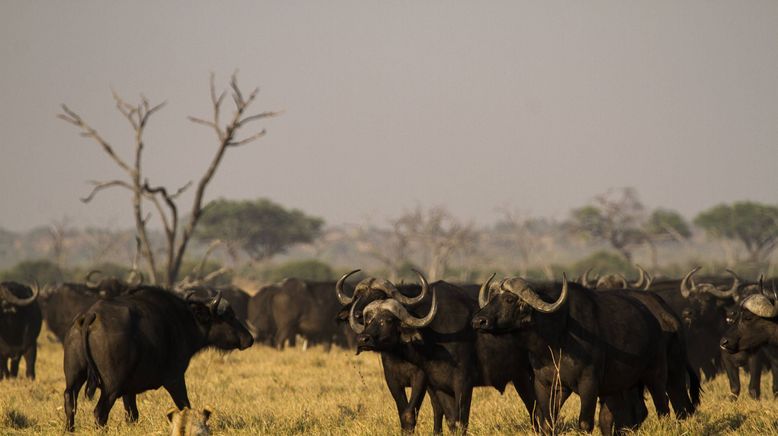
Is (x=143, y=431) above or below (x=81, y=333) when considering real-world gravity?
below

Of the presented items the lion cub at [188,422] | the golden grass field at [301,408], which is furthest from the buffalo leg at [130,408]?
the lion cub at [188,422]

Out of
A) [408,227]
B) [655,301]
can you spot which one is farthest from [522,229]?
[655,301]

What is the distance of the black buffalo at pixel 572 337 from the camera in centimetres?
913

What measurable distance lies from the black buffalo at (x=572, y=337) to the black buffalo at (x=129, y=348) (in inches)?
143

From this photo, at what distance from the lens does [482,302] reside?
31.6 ft

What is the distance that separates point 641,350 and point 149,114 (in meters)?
24.2

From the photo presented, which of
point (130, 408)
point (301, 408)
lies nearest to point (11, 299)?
point (130, 408)

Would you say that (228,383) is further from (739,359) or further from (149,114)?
(149,114)

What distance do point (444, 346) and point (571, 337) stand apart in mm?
1273

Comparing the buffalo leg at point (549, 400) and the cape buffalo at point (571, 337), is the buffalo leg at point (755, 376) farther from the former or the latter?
the buffalo leg at point (549, 400)

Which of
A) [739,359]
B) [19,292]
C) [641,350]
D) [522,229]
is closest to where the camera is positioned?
[641,350]

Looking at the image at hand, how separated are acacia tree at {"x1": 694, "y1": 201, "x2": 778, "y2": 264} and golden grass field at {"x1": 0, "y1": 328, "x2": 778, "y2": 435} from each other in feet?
197

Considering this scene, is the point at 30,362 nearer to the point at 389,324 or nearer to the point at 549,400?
the point at 389,324

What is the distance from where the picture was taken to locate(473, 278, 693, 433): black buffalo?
9133mm
